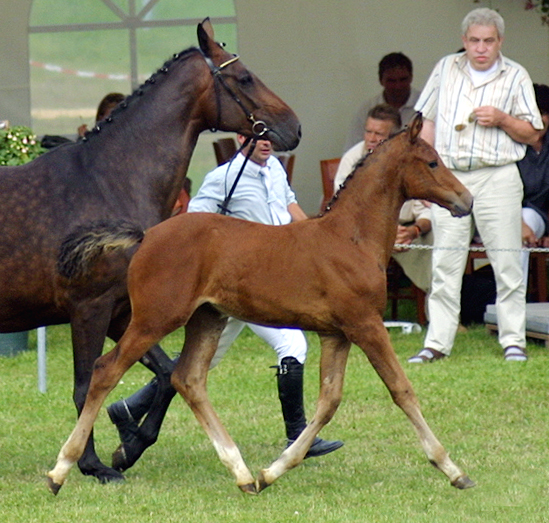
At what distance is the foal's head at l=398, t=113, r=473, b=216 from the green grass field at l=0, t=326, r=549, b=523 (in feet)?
4.11

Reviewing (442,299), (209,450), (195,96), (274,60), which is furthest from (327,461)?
(274,60)

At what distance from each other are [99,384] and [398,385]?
4.13ft

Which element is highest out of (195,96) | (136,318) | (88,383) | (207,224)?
(195,96)

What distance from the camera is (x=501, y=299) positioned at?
28.0 ft

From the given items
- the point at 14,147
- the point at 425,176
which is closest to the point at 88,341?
the point at 425,176

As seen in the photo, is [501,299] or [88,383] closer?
[88,383]

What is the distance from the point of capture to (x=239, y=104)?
18.1 feet

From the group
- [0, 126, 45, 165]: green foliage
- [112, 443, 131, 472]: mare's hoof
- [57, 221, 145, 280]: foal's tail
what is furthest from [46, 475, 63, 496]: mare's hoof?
[0, 126, 45, 165]: green foliage

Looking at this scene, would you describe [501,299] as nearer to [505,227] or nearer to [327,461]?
[505,227]

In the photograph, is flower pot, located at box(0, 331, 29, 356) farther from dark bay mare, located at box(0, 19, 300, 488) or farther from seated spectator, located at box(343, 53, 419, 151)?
dark bay mare, located at box(0, 19, 300, 488)

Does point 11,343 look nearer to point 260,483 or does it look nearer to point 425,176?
point 260,483

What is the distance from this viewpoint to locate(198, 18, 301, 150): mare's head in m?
5.52

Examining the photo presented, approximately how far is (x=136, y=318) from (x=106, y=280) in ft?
1.33

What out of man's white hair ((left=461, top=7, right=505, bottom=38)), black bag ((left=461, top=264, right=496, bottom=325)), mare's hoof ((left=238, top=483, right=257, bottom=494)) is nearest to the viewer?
mare's hoof ((left=238, top=483, right=257, bottom=494))
